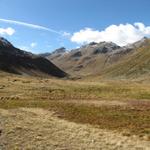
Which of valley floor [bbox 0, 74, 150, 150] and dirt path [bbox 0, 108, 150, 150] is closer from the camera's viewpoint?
dirt path [bbox 0, 108, 150, 150]

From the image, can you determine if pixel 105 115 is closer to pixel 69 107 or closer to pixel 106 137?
pixel 69 107

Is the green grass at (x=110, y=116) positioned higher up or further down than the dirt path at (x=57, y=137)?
higher up

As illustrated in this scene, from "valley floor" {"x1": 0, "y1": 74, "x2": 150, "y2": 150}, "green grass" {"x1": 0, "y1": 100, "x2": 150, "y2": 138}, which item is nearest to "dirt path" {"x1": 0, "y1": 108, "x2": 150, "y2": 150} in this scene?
"valley floor" {"x1": 0, "y1": 74, "x2": 150, "y2": 150}

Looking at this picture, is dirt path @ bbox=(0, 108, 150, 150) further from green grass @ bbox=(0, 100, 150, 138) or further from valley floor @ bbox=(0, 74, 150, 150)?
green grass @ bbox=(0, 100, 150, 138)

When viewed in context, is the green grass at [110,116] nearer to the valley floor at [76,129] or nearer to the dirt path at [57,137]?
the valley floor at [76,129]

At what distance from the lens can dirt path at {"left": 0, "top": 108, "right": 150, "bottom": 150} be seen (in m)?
26.2

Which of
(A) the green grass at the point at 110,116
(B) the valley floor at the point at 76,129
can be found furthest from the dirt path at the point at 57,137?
(A) the green grass at the point at 110,116

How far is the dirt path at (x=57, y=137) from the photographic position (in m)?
26.2

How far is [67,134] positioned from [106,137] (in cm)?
339

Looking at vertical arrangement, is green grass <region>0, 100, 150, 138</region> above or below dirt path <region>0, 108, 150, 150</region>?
above

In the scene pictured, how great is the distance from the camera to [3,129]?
1225 inches

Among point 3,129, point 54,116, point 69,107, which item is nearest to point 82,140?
point 3,129

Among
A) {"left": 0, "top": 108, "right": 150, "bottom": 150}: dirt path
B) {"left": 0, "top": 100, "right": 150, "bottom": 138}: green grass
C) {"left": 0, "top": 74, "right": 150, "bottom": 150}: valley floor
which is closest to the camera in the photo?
{"left": 0, "top": 108, "right": 150, "bottom": 150}: dirt path

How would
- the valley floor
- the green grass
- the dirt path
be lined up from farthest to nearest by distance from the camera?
the green grass, the valley floor, the dirt path
